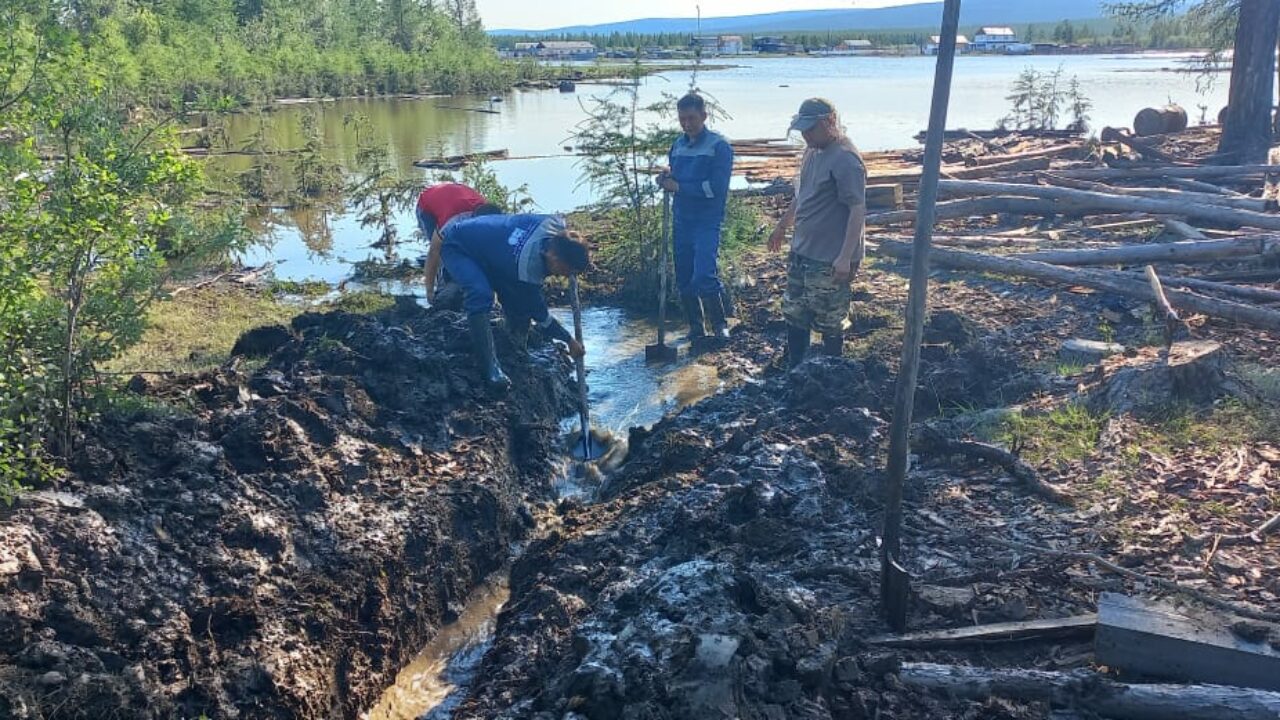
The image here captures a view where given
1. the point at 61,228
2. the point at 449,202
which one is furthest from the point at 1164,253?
the point at 61,228

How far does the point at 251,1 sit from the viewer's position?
52.3 m

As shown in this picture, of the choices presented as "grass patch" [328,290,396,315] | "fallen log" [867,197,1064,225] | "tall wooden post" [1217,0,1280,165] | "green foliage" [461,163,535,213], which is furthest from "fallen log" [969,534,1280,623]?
"tall wooden post" [1217,0,1280,165]

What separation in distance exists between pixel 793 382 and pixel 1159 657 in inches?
147

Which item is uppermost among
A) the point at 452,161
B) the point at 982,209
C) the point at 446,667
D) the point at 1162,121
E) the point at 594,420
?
the point at 1162,121

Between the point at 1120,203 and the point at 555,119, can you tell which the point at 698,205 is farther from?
the point at 555,119

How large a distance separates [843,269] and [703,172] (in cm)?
219

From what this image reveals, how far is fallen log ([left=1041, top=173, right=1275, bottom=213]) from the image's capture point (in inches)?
429

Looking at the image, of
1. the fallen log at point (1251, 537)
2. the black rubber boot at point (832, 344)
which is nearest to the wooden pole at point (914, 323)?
the fallen log at point (1251, 537)

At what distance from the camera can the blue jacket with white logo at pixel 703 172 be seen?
27.2ft

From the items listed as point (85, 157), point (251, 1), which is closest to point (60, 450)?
point (85, 157)

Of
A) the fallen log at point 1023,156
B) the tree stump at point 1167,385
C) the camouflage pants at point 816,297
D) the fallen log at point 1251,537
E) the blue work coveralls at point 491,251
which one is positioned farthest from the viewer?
the fallen log at point 1023,156

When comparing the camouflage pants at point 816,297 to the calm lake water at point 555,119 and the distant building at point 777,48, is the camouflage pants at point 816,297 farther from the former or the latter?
the distant building at point 777,48

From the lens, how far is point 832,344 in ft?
24.1

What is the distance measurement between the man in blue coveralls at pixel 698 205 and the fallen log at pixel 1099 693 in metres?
5.58
